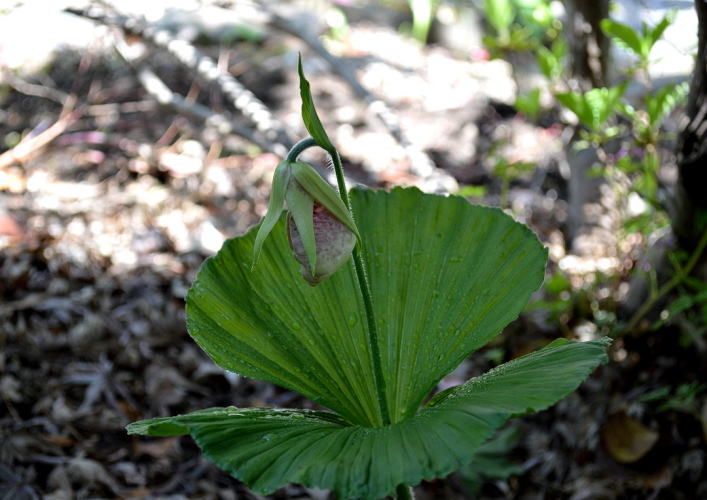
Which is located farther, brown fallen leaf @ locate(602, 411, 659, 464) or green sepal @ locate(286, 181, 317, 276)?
brown fallen leaf @ locate(602, 411, 659, 464)

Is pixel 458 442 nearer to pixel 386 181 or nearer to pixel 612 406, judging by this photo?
pixel 612 406

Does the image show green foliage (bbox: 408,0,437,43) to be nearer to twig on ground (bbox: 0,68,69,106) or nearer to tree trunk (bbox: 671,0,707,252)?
twig on ground (bbox: 0,68,69,106)

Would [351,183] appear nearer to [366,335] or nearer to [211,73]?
[211,73]

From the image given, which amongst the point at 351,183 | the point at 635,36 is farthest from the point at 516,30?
the point at 635,36

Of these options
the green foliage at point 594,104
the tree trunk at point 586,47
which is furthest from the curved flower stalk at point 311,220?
the tree trunk at point 586,47

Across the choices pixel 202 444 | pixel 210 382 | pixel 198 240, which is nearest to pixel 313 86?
pixel 198 240

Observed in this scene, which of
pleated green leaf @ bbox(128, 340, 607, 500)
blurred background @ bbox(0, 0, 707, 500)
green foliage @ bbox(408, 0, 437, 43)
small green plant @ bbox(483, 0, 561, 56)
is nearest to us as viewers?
pleated green leaf @ bbox(128, 340, 607, 500)

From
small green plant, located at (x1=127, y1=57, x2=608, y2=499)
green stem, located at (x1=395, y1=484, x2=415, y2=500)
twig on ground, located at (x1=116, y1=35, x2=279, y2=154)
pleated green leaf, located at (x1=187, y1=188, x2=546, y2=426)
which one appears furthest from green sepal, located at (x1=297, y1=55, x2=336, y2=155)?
twig on ground, located at (x1=116, y1=35, x2=279, y2=154)
